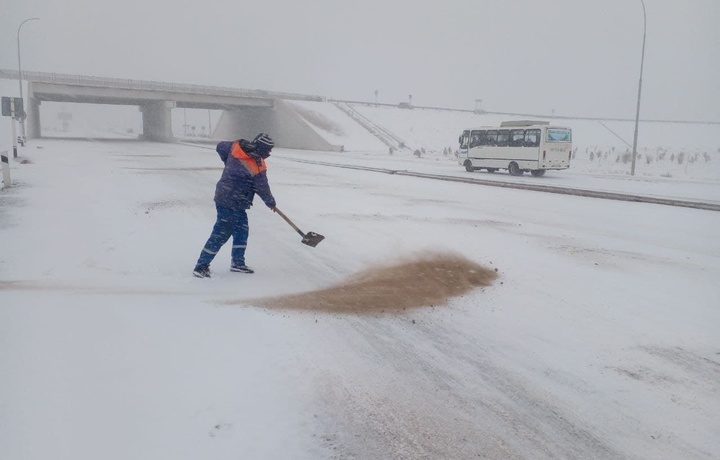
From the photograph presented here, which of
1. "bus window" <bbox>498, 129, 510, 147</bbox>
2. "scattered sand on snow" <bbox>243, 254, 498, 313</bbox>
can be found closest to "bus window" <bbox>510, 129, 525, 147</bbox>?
"bus window" <bbox>498, 129, 510, 147</bbox>

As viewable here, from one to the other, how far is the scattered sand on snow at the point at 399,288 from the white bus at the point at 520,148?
19.9m

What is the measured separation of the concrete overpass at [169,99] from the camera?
45784mm

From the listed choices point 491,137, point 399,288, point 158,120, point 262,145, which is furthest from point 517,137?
point 158,120

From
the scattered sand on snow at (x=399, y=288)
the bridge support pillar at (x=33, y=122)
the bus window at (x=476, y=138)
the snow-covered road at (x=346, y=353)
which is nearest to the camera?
the snow-covered road at (x=346, y=353)

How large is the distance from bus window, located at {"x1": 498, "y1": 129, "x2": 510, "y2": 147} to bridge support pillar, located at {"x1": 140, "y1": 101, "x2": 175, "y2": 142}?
123 ft

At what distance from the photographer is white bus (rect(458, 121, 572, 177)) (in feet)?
83.0

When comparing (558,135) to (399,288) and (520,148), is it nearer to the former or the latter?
(520,148)

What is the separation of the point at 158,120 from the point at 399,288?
58.5 metres

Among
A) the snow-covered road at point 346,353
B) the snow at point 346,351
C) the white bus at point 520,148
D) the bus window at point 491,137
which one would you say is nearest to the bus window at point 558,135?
the white bus at point 520,148

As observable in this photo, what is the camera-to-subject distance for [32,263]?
6.63m

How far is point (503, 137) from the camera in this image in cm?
2716

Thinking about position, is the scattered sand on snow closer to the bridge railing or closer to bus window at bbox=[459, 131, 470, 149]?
bus window at bbox=[459, 131, 470, 149]

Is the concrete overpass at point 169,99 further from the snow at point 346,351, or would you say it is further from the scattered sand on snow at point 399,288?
the scattered sand on snow at point 399,288

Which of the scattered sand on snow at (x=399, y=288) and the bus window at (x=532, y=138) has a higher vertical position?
the bus window at (x=532, y=138)
